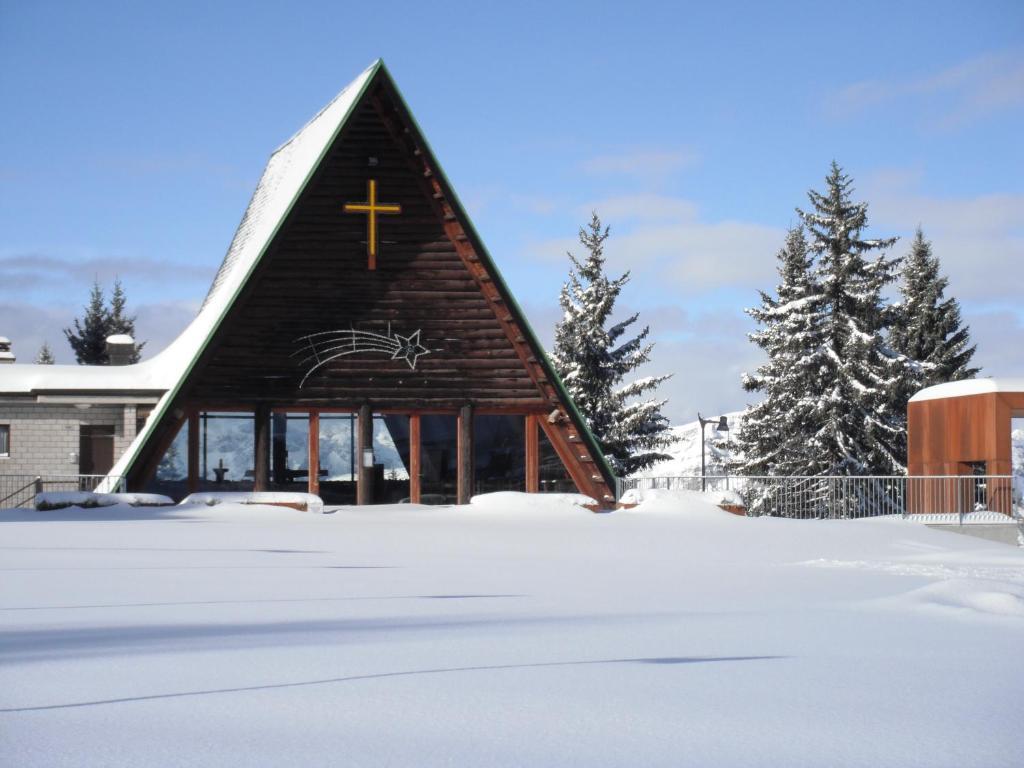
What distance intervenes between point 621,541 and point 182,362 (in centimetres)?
1542

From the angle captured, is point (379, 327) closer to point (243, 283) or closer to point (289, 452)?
point (243, 283)

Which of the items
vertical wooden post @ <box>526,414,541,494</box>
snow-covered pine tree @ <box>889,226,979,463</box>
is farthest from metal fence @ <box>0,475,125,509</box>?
snow-covered pine tree @ <box>889,226,979,463</box>

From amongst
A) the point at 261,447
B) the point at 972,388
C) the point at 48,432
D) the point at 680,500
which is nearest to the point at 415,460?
the point at 261,447

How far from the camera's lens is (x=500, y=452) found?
990 inches

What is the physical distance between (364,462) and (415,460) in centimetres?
111

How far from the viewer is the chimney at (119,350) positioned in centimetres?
3262

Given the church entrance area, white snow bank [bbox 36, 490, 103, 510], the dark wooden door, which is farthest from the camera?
the dark wooden door

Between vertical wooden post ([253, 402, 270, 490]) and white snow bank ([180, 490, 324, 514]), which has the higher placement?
vertical wooden post ([253, 402, 270, 490])

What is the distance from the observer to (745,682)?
20.0 feet

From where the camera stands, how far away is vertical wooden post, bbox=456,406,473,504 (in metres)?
24.6

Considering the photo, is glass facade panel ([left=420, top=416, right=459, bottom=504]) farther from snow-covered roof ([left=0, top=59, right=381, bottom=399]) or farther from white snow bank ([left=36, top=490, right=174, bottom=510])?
white snow bank ([left=36, top=490, right=174, bottom=510])

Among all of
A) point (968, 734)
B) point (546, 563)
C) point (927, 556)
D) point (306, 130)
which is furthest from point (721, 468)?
point (968, 734)

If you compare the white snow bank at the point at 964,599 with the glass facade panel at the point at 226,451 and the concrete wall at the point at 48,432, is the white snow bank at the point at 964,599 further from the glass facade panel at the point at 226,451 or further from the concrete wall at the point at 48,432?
the concrete wall at the point at 48,432

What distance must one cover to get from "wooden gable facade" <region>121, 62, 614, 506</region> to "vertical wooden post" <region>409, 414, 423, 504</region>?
0.02 metres
